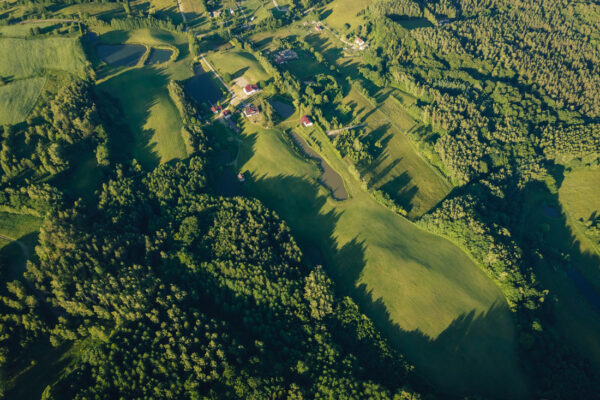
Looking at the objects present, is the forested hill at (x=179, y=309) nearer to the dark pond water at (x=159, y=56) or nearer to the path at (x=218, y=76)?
the path at (x=218, y=76)

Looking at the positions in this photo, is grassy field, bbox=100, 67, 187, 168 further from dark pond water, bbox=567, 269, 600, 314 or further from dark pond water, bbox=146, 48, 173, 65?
dark pond water, bbox=567, 269, 600, 314

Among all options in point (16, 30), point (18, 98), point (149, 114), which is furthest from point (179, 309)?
point (16, 30)

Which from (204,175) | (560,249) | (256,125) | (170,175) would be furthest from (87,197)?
(560,249)

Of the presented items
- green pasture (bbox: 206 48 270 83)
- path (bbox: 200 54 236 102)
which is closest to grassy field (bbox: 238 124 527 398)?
path (bbox: 200 54 236 102)

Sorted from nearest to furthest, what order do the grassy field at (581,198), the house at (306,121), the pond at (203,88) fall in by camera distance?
the grassy field at (581,198) → the house at (306,121) → the pond at (203,88)

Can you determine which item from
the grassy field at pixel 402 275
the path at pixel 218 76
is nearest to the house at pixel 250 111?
the path at pixel 218 76
